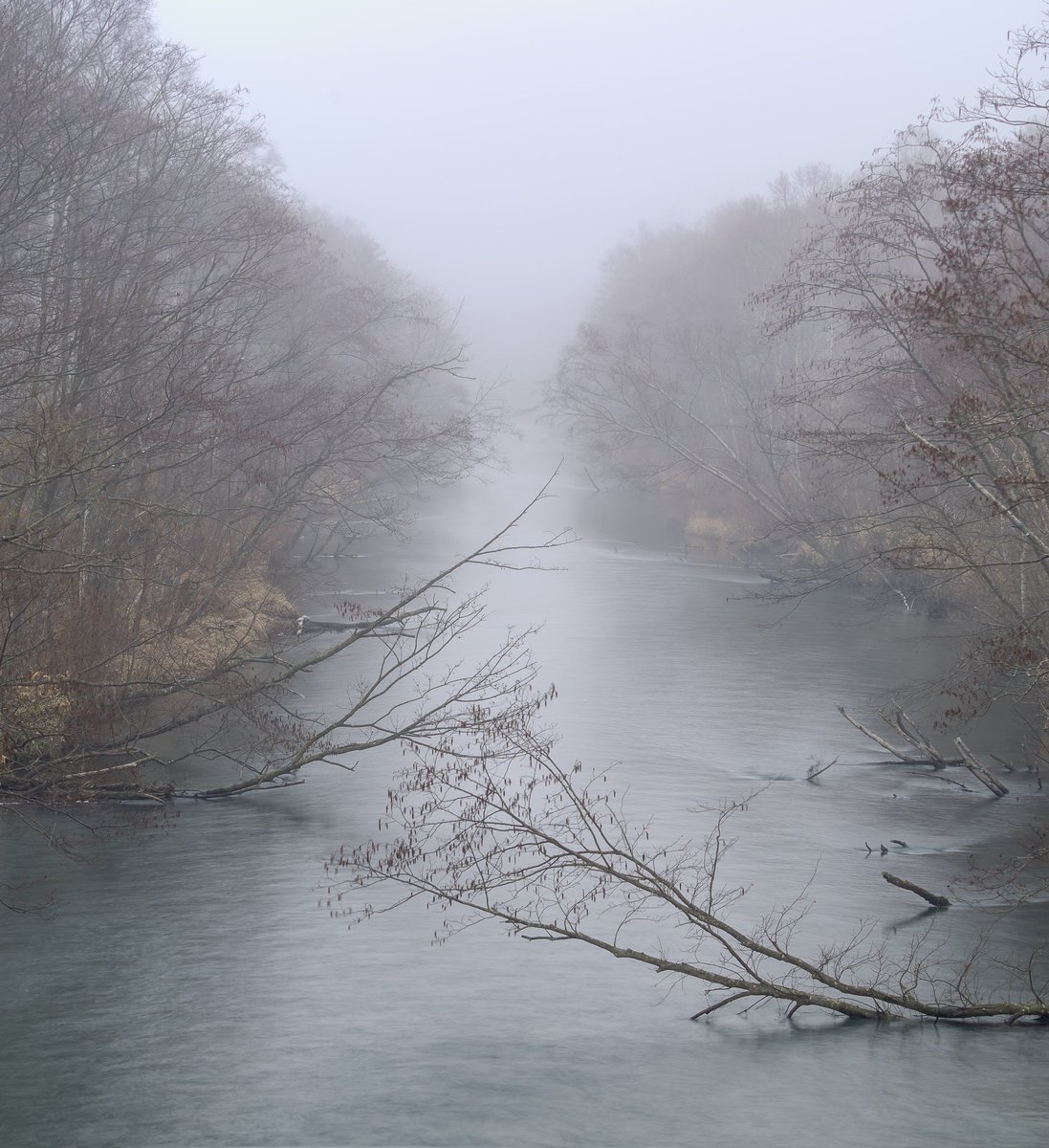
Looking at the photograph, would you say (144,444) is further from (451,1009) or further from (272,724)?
(451,1009)

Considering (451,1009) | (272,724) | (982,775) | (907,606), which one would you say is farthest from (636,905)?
(907,606)

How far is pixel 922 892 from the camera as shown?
12.3 metres

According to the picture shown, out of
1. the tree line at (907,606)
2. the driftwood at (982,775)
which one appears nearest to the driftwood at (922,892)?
the tree line at (907,606)

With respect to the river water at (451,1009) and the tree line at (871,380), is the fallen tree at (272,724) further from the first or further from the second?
the tree line at (871,380)

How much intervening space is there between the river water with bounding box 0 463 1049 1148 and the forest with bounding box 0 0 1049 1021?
0.46 metres

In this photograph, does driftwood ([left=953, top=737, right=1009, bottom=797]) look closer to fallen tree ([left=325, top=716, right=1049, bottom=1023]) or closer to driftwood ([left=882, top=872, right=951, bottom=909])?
fallen tree ([left=325, top=716, right=1049, bottom=1023])

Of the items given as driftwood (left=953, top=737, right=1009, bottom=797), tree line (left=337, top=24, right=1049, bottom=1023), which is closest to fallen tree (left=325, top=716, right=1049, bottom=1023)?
tree line (left=337, top=24, right=1049, bottom=1023)

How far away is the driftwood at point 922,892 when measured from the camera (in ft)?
39.7

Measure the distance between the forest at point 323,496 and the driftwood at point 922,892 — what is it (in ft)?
2.02

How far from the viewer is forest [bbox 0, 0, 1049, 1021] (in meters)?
12.2

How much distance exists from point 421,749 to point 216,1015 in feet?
26.0

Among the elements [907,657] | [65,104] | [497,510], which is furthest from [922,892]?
[497,510]

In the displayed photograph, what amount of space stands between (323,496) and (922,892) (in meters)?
14.1

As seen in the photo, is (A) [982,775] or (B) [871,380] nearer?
(A) [982,775]
